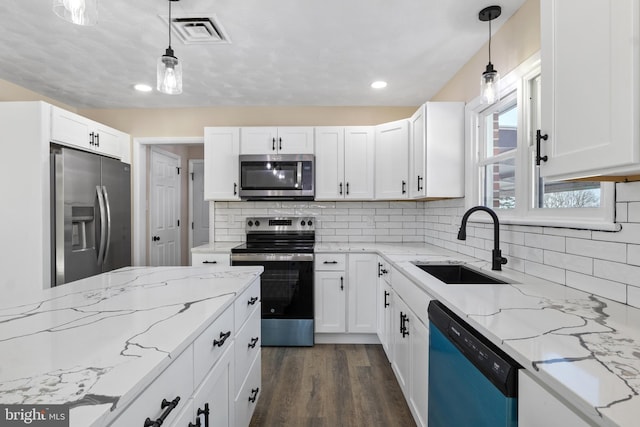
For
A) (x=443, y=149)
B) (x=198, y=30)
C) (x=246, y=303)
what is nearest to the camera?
(x=246, y=303)

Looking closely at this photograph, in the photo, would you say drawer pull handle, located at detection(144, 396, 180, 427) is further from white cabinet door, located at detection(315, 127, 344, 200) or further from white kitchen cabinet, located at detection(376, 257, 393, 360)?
white cabinet door, located at detection(315, 127, 344, 200)

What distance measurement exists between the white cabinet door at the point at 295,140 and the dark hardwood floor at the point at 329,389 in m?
1.93

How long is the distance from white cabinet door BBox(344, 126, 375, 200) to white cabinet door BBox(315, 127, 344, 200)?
2.0 inches

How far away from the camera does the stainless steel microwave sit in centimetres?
328

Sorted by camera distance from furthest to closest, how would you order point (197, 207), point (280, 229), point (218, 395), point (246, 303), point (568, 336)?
1. point (197, 207)
2. point (280, 229)
3. point (246, 303)
4. point (218, 395)
5. point (568, 336)

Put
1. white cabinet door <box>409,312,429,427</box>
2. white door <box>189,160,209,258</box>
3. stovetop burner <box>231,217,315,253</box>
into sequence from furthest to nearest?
white door <box>189,160,209,258</box> < stovetop burner <box>231,217,315,253</box> < white cabinet door <box>409,312,429,427</box>

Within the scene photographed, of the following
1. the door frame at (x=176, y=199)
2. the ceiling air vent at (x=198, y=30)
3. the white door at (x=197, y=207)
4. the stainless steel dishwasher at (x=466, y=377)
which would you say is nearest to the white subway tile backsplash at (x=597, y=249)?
the stainless steel dishwasher at (x=466, y=377)

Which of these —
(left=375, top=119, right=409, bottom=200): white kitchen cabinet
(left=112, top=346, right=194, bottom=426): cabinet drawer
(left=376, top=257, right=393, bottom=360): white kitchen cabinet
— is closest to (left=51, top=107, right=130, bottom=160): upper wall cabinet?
(left=112, top=346, right=194, bottom=426): cabinet drawer

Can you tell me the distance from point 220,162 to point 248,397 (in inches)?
91.9

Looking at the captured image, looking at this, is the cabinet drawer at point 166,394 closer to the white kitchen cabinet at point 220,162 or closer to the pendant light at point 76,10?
the pendant light at point 76,10

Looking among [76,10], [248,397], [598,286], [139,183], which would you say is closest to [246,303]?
[248,397]

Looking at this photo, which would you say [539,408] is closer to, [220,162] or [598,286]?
[598,286]

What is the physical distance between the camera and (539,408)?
2.57 feet

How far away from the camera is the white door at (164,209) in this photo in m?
4.11
